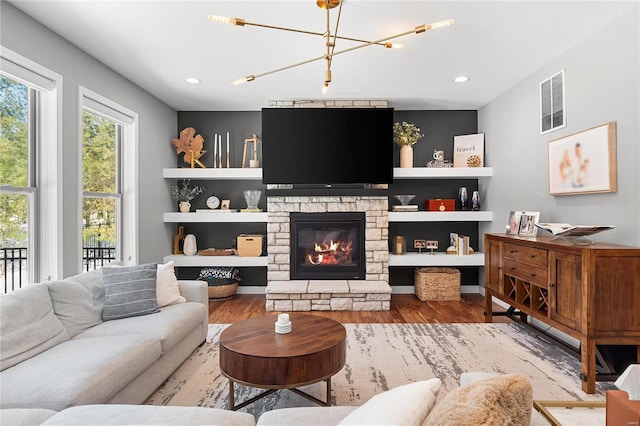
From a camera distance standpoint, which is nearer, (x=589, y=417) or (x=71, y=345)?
(x=589, y=417)

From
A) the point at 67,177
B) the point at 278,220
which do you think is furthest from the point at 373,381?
the point at 67,177

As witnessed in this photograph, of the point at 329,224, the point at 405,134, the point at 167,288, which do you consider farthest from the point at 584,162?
the point at 167,288

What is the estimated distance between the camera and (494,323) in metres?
3.73

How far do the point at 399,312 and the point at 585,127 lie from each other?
2.57 meters

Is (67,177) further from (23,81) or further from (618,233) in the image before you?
(618,233)

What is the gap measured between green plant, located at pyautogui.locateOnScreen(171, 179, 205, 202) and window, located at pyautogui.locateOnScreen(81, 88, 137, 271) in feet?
3.05

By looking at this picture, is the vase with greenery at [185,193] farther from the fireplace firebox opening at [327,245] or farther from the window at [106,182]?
the fireplace firebox opening at [327,245]

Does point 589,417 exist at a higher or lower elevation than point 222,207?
lower

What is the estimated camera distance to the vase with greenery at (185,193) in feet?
16.0

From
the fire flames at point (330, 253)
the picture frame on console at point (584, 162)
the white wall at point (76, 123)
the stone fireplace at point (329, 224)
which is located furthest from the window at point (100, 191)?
the picture frame on console at point (584, 162)

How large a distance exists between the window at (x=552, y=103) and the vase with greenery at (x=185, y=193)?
14.0ft

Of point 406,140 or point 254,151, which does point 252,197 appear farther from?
point 406,140

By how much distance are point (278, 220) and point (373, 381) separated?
101 inches

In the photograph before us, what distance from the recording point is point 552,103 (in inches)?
135
